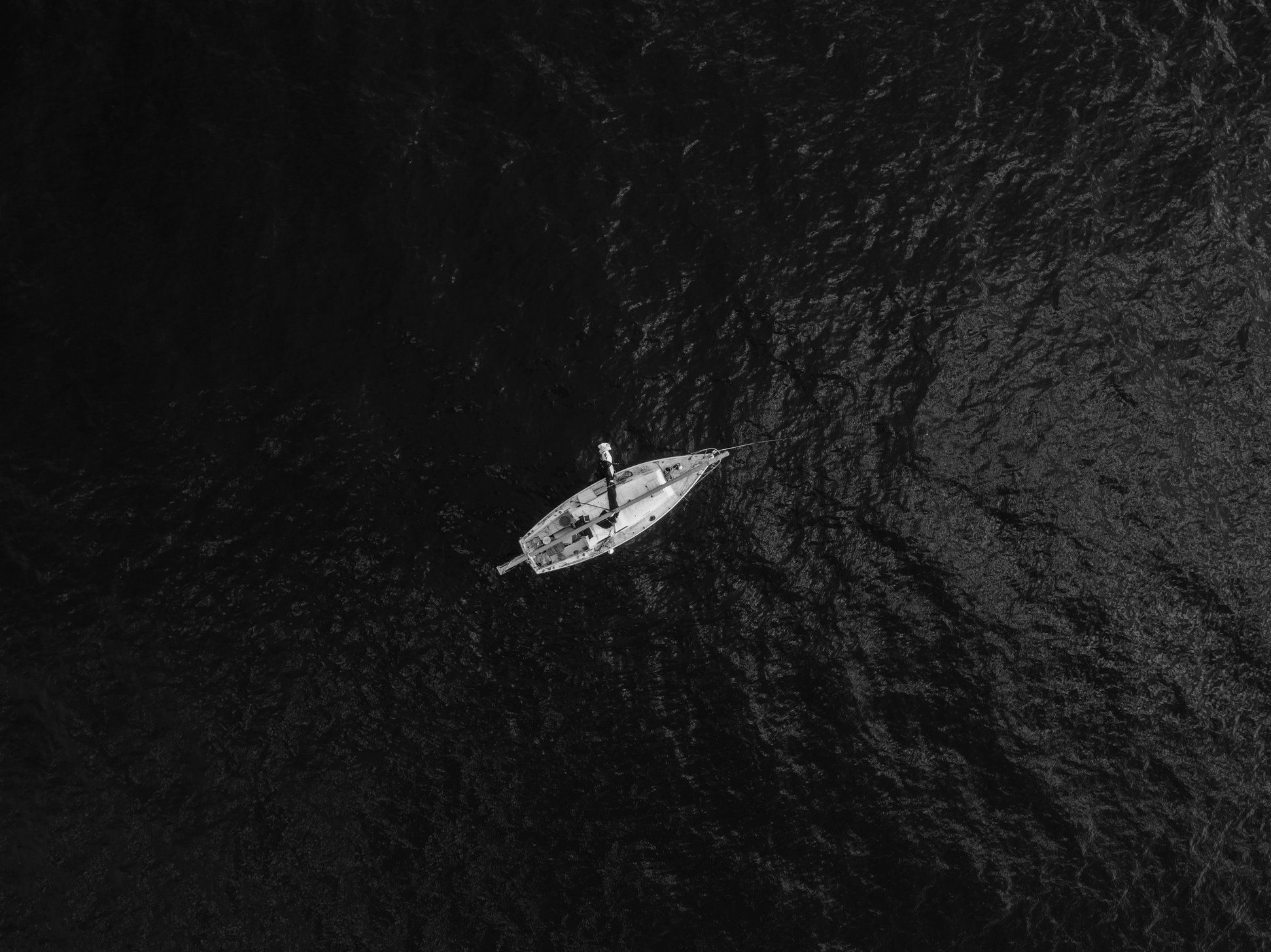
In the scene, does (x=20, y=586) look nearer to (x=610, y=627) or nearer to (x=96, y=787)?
(x=96, y=787)

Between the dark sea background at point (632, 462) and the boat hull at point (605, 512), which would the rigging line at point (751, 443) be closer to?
the dark sea background at point (632, 462)

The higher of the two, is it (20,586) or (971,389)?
(20,586)

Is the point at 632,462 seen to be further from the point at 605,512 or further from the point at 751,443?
the point at 751,443

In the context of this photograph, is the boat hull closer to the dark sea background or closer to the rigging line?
the dark sea background

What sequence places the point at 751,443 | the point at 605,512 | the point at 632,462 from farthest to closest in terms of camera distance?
1. the point at 751,443
2. the point at 632,462
3. the point at 605,512

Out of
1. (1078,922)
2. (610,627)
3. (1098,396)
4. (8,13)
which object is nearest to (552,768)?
(610,627)

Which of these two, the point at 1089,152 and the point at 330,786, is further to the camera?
the point at 1089,152

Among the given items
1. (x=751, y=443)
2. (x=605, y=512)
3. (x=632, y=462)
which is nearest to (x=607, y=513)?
(x=605, y=512)

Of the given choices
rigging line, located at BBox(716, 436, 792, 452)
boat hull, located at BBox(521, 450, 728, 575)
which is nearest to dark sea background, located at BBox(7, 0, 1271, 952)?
rigging line, located at BBox(716, 436, 792, 452)
